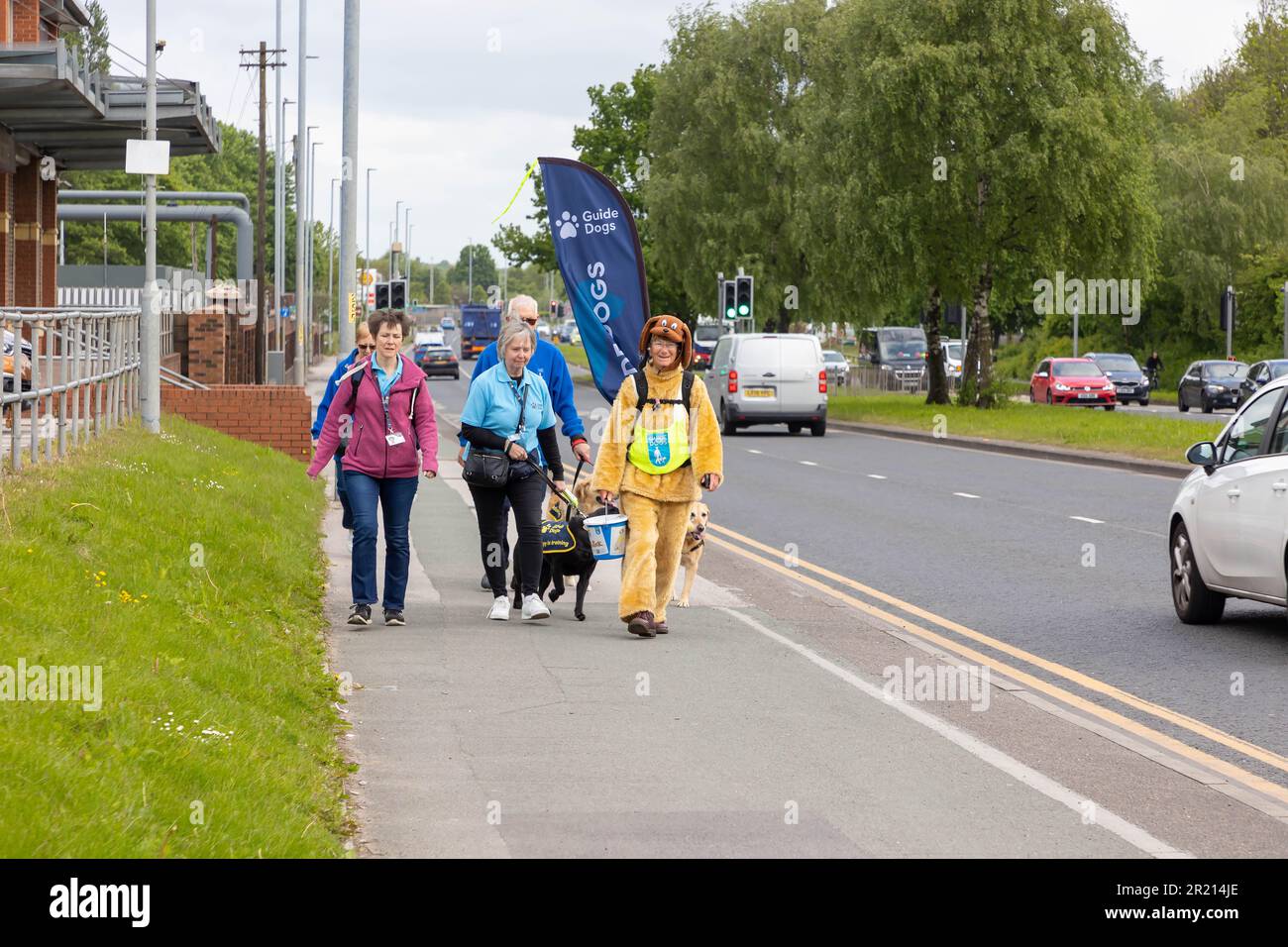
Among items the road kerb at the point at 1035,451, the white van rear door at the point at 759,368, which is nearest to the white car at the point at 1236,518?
the road kerb at the point at 1035,451

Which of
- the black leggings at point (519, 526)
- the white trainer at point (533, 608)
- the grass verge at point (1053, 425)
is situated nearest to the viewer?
the black leggings at point (519, 526)

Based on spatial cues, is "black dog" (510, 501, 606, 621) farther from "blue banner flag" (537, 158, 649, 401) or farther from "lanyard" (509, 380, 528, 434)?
"blue banner flag" (537, 158, 649, 401)

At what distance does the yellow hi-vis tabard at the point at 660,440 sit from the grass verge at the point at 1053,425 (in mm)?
18492

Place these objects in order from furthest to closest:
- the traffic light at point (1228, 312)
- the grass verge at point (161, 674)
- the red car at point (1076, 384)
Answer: the red car at point (1076, 384)
the traffic light at point (1228, 312)
the grass verge at point (161, 674)

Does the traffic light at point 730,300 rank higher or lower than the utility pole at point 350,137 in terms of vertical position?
lower

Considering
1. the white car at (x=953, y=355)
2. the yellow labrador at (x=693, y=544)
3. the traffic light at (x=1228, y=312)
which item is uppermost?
the traffic light at (x=1228, y=312)

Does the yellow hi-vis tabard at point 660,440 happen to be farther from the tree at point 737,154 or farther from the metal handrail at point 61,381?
the tree at point 737,154

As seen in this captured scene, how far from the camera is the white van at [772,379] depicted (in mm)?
36812

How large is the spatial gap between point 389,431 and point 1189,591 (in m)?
5.08

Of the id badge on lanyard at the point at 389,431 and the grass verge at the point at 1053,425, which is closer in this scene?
the id badge on lanyard at the point at 389,431

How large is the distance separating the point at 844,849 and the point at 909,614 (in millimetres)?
6319

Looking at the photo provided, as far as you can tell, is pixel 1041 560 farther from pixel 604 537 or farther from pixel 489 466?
pixel 489 466

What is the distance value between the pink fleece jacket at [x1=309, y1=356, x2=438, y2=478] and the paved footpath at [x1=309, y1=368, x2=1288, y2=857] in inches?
37.7

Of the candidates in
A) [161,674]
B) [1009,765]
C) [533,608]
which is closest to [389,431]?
[533,608]
